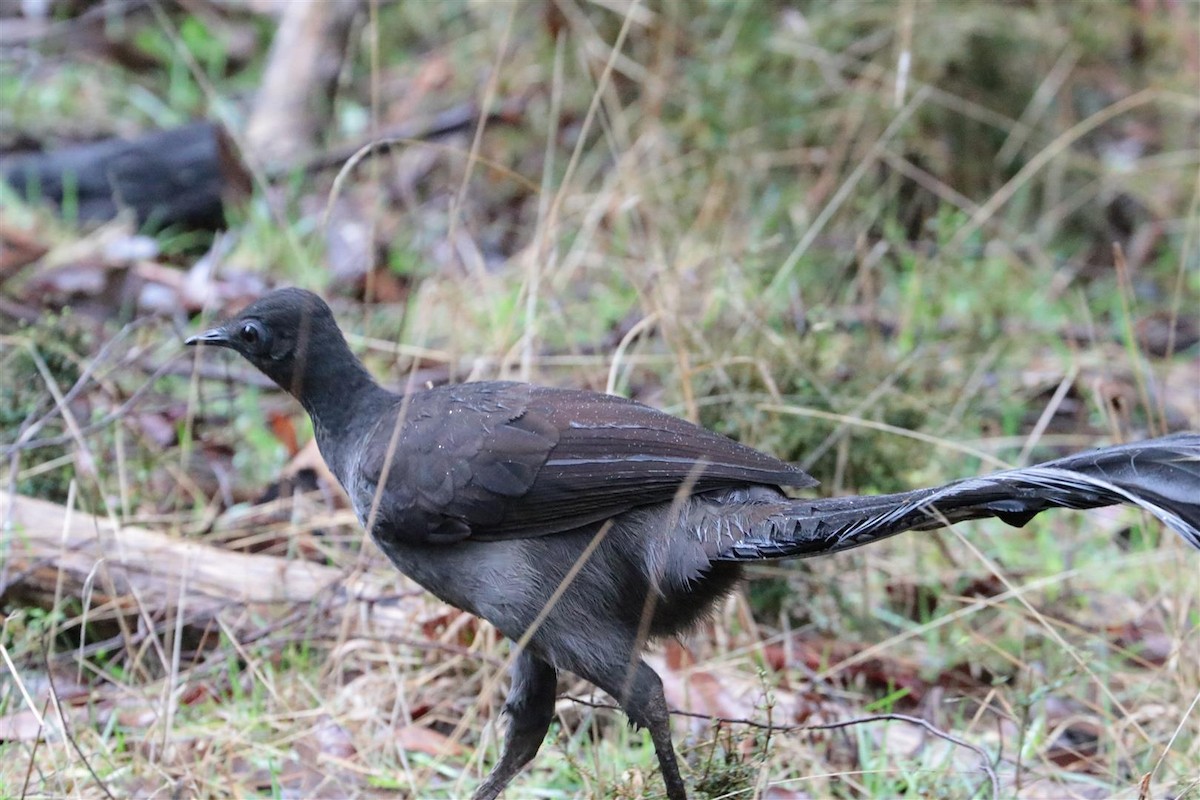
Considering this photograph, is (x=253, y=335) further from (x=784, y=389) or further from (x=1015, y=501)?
(x=784, y=389)

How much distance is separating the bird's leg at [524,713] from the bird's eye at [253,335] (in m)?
1.00

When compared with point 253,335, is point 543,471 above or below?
below

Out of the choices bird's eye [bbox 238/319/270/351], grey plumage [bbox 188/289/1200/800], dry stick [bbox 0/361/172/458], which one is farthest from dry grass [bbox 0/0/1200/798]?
bird's eye [bbox 238/319/270/351]

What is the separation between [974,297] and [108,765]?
4494mm

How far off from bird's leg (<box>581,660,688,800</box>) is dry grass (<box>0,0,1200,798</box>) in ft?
0.59

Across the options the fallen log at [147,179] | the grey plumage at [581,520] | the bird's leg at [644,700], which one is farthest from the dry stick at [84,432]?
the fallen log at [147,179]

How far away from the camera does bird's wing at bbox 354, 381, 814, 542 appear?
3.01 m

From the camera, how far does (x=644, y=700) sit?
301 cm

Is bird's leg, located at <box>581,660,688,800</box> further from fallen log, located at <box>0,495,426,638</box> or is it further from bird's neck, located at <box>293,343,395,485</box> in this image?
fallen log, located at <box>0,495,426,638</box>

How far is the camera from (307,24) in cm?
800

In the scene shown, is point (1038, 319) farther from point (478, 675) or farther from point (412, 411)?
point (412, 411)

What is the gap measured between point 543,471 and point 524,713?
0.66 meters

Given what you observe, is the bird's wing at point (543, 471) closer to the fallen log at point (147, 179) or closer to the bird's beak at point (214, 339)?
the bird's beak at point (214, 339)

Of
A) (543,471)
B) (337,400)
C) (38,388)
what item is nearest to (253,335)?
(337,400)
